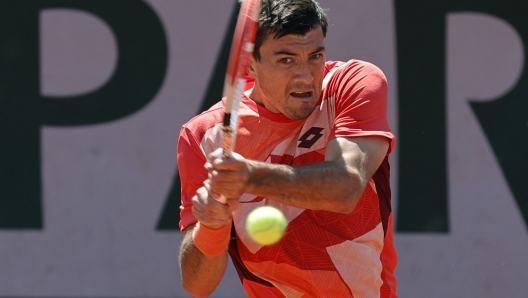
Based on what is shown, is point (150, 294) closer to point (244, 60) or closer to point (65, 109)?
point (65, 109)

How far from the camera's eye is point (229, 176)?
2.50 meters

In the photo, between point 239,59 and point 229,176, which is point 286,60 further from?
point 229,176

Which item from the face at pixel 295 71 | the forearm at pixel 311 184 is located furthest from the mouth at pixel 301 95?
the forearm at pixel 311 184

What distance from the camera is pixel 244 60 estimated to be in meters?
2.68

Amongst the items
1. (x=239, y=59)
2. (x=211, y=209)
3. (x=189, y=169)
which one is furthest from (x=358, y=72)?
(x=211, y=209)

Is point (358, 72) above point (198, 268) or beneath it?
above

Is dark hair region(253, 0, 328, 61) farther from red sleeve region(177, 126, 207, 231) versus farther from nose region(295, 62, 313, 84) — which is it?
red sleeve region(177, 126, 207, 231)

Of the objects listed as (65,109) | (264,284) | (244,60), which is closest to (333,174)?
(244,60)

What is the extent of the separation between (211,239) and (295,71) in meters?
0.67

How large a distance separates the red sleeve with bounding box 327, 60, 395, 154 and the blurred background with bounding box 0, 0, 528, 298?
2.26 meters

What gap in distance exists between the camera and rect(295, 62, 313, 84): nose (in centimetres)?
302

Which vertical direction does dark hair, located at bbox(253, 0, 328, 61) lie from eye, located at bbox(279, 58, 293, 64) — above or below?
above

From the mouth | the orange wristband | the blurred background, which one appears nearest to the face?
the mouth

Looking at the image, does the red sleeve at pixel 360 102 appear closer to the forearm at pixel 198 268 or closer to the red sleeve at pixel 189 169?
the red sleeve at pixel 189 169
